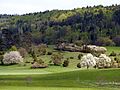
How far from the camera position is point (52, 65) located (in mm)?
143375

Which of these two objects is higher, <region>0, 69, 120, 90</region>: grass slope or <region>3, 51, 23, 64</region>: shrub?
<region>3, 51, 23, 64</region>: shrub

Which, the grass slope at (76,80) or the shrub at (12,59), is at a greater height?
the shrub at (12,59)

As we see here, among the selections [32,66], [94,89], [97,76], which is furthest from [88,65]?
[94,89]

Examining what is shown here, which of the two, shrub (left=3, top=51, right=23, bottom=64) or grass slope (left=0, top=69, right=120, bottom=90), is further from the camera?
shrub (left=3, top=51, right=23, bottom=64)

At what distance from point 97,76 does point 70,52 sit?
3801 inches

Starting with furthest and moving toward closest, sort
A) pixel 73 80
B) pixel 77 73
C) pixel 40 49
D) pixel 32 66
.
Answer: pixel 40 49 → pixel 32 66 → pixel 77 73 → pixel 73 80

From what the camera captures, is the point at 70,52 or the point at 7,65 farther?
the point at 70,52

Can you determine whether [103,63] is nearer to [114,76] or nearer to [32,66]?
[32,66]

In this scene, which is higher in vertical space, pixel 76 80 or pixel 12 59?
pixel 12 59

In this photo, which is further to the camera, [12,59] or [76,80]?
[12,59]

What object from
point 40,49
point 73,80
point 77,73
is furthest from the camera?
point 40,49

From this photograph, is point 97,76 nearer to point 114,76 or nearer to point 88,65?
point 114,76

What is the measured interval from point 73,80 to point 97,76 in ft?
19.7

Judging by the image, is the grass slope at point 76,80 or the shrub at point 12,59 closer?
the grass slope at point 76,80
